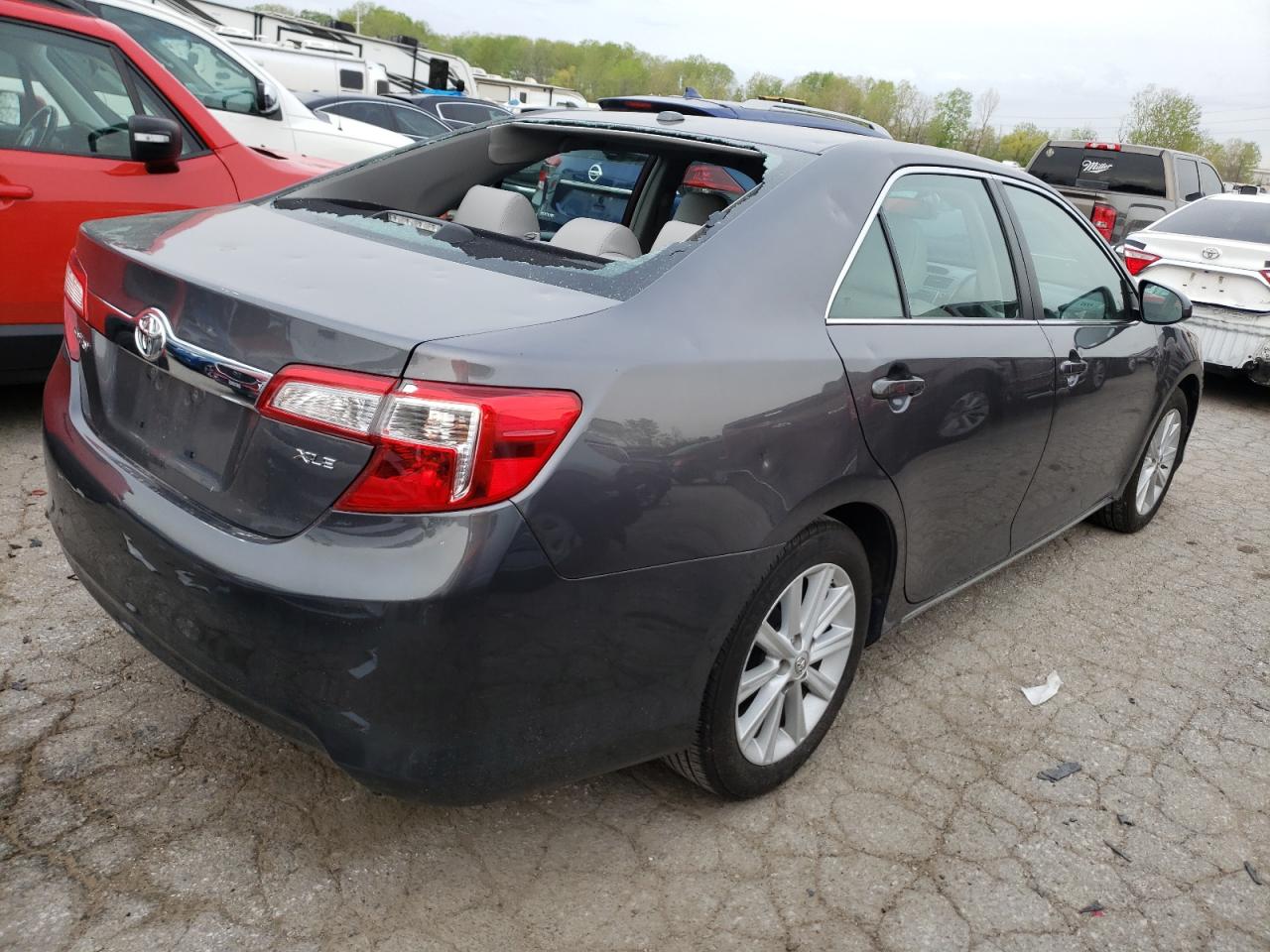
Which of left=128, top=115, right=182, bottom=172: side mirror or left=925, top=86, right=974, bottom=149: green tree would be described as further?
left=925, top=86, right=974, bottom=149: green tree

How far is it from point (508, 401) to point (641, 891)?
1.16 m

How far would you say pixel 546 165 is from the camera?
3.88 metres

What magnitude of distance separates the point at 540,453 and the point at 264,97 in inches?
241

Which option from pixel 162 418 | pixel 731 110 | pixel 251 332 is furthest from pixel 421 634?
pixel 731 110

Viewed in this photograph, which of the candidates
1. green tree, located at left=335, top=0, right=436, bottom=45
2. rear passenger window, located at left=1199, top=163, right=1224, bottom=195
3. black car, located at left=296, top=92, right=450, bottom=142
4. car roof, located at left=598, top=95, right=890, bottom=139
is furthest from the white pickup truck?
green tree, located at left=335, top=0, right=436, bottom=45

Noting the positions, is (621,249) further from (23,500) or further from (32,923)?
(23,500)

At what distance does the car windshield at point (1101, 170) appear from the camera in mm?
12008

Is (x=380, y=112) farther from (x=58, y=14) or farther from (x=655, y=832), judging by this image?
(x=655, y=832)

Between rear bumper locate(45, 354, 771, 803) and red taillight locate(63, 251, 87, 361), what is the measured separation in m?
0.43

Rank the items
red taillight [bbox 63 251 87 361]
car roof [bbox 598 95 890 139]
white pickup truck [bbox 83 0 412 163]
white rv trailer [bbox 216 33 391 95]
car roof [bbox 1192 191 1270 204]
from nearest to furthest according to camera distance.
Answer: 1. red taillight [bbox 63 251 87 361]
2. car roof [bbox 598 95 890 139]
3. white pickup truck [bbox 83 0 412 163]
4. car roof [bbox 1192 191 1270 204]
5. white rv trailer [bbox 216 33 391 95]

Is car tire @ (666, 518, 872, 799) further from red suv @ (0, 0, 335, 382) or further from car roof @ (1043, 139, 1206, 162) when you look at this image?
car roof @ (1043, 139, 1206, 162)

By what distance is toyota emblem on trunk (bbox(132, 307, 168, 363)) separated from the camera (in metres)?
2.04

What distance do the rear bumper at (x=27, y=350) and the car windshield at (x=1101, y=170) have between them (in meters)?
11.4

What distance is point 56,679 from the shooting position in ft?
8.95
